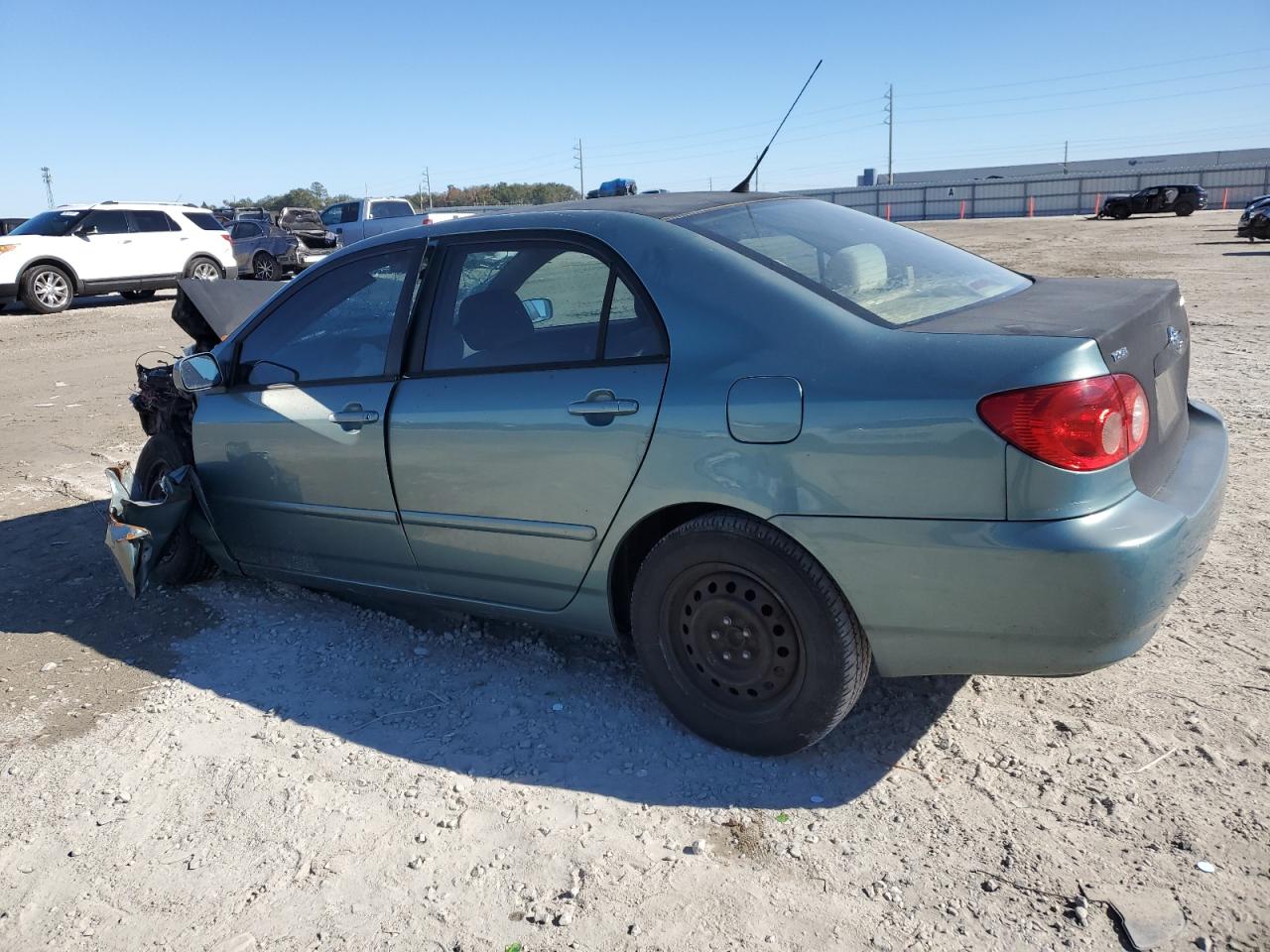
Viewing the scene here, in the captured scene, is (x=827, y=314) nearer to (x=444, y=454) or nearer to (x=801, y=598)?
(x=801, y=598)

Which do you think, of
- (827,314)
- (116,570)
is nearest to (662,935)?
(827,314)

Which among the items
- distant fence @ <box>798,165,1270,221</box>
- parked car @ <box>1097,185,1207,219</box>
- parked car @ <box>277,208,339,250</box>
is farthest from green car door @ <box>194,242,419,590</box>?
distant fence @ <box>798,165,1270,221</box>

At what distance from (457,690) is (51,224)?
16.9m

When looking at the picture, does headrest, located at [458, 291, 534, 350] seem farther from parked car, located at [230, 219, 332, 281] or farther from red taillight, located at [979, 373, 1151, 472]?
parked car, located at [230, 219, 332, 281]

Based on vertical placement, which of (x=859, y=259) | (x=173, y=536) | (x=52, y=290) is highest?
(x=859, y=259)

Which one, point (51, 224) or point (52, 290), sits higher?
point (51, 224)

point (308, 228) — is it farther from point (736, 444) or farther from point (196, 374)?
point (736, 444)

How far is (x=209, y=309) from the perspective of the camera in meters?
5.25

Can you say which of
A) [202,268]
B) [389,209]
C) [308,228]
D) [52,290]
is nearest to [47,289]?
[52,290]

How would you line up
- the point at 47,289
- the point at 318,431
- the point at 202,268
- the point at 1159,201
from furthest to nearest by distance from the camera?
the point at 1159,201, the point at 202,268, the point at 47,289, the point at 318,431

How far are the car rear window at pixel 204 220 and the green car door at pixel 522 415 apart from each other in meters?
17.2

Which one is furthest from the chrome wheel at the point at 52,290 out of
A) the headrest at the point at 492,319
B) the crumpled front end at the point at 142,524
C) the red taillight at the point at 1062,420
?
the red taillight at the point at 1062,420

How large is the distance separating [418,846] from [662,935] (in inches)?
30.4

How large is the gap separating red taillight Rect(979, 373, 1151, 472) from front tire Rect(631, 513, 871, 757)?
648mm
